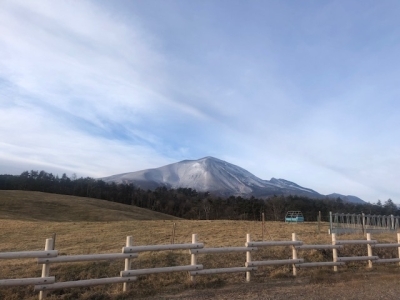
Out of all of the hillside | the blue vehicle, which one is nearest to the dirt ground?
the blue vehicle

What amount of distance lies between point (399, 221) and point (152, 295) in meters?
29.6

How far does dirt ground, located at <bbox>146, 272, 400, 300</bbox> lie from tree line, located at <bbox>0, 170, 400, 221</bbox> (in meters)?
62.0

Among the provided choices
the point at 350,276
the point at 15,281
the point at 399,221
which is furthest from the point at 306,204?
the point at 15,281

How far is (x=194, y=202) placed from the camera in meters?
104

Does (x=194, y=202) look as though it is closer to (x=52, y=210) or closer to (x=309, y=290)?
(x=52, y=210)

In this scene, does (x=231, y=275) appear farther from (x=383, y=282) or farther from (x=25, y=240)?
(x=25, y=240)

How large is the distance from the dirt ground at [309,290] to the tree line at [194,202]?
62028 mm

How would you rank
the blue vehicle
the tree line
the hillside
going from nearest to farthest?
the blue vehicle → the hillside → the tree line

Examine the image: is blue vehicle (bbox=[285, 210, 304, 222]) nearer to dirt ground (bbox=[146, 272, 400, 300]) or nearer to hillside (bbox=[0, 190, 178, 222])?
hillside (bbox=[0, 190, 178, 222])

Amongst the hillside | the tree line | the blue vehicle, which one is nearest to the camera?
the blue vehicle

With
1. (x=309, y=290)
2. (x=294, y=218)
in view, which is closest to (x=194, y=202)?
(x=294, y=218)

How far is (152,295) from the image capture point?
28.9 ft

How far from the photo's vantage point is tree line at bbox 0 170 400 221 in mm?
83000

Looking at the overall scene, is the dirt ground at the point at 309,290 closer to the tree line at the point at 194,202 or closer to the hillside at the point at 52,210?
the hillside at the point at 52,210
